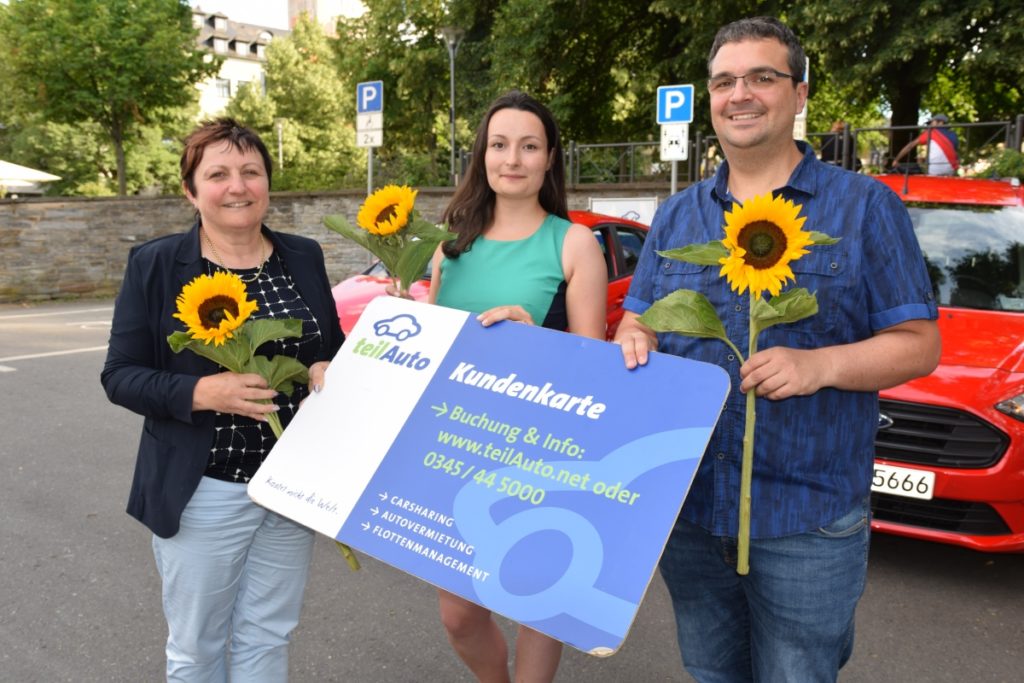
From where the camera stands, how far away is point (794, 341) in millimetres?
1832

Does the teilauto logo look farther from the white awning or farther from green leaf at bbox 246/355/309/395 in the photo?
the white awning

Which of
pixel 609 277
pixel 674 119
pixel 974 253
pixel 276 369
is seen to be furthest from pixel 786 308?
pixel 674 119

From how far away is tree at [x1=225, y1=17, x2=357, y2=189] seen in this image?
138 ft

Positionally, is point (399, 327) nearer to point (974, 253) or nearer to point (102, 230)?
point (974, 253)

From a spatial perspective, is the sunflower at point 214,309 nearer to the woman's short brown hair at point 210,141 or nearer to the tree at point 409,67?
the woman's short brown hair at point 210,141

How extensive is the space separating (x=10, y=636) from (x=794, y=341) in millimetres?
3479

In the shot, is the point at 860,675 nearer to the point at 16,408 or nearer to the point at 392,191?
the point at 392,191

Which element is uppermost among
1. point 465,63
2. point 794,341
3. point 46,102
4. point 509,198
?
point 465,63

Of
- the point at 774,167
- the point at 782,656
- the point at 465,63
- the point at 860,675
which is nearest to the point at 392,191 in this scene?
the point at 774,167

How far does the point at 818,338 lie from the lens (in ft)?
6.01

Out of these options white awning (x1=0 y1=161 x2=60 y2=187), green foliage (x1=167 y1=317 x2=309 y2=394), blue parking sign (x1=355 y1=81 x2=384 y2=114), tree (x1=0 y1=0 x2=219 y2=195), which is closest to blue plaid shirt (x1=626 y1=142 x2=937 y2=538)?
green foliage (x1=167 y1=317 x2=309 y2=394)

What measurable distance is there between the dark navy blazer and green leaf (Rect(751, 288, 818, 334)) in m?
1.40

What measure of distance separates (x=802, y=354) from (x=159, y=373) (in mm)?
→ 1585

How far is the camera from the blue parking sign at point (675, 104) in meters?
10.5
